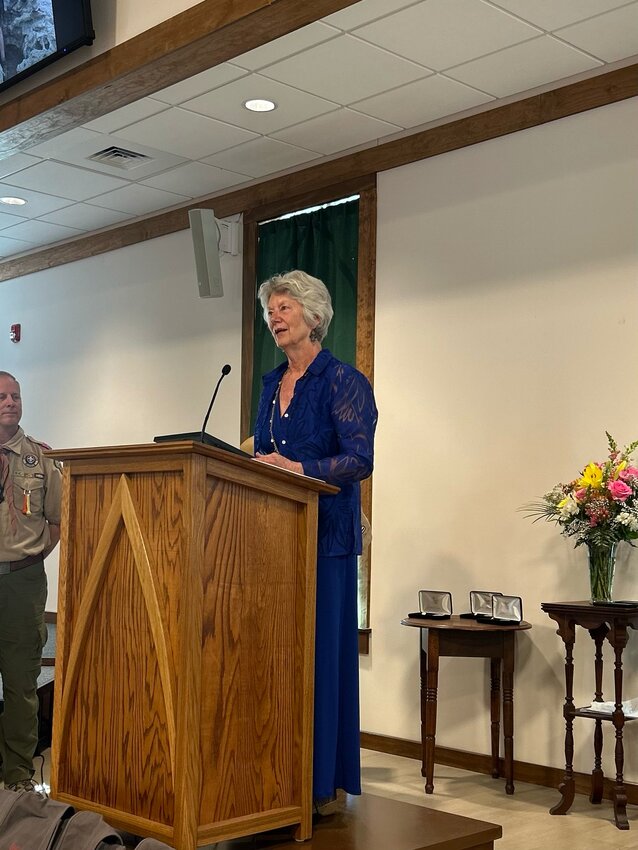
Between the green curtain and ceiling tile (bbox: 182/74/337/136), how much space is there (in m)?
0.67

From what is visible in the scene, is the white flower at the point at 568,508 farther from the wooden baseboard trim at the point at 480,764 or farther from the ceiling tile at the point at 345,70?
the ceiling tile at the point at 345,70

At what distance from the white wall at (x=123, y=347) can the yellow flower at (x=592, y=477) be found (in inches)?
105

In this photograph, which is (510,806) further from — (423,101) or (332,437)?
(423,101)

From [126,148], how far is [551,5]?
273 centimetres

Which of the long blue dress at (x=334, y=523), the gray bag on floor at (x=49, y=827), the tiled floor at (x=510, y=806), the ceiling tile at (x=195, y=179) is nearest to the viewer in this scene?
the gray bag on floor at (x=49, y=827)

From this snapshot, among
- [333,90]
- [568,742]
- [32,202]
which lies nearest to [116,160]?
[32,202]

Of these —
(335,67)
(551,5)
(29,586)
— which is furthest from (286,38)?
(29,586)

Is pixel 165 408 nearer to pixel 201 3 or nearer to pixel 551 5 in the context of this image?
pixel 201 3

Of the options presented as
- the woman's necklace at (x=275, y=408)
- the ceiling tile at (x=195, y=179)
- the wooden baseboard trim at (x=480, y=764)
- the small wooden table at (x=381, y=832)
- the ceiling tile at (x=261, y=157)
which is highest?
the ceiling tile at (x=195, y=179)

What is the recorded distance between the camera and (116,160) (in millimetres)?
6367

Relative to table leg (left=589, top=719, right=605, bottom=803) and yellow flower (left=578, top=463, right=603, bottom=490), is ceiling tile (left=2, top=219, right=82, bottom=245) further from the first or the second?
table leg (left=589, top=719, right=605, bottom=803)

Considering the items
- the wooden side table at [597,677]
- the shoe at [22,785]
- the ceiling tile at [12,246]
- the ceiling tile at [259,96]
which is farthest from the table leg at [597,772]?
the ceiling tile at [12,246]

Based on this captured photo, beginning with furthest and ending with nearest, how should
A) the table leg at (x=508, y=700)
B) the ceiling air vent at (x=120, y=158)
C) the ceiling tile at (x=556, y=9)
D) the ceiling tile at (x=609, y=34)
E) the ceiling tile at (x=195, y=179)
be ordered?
the ceiling tile at (x=195, y=179), the ceiling air vent at (x=120, y=158), the table leg at (x=508, y=700), the ceiling tile at (x=609, y=34), the ceiling tile at (x=556, y=9)

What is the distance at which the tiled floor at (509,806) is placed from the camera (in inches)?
155
